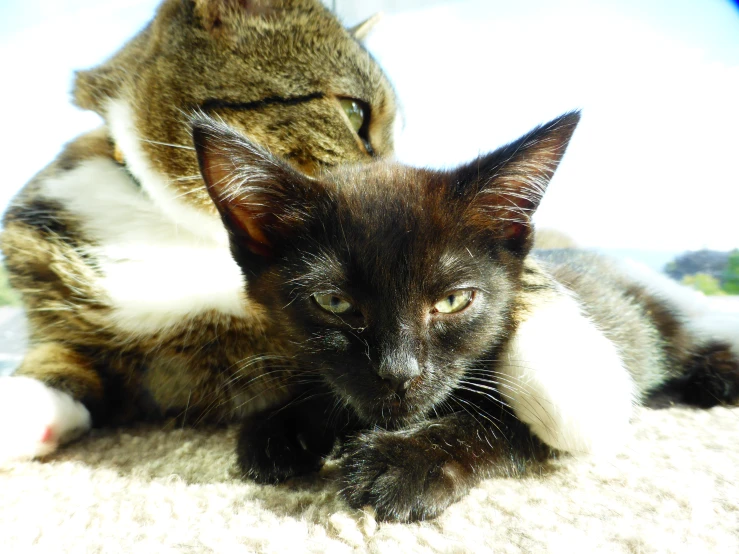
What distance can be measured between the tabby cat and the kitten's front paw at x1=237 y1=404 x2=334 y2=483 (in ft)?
0.32

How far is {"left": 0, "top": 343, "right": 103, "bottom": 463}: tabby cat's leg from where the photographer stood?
27.8 inches

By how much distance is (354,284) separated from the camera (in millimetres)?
643

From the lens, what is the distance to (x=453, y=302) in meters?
0.66

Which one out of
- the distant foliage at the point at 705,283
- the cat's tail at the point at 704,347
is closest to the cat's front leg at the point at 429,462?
the cat's tail at the point at 704,347

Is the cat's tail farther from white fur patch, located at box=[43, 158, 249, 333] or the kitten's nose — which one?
white fur patch, located at box=[43, 158, 249, 333]

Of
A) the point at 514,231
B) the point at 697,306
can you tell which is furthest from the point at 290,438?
the point at 697,306

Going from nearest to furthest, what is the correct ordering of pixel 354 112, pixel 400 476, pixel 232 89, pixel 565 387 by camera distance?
1. pixel 400 476
2. pixel 565 387
3. pixel 232 89
4. pixel 354 112

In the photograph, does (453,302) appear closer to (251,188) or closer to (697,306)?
(251,188)

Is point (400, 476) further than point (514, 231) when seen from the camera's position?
No

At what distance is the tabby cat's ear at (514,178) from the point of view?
67cm

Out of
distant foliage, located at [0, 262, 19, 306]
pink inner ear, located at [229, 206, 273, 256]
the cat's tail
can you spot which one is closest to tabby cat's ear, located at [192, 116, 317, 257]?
pink inner ear, located at [229, 206, 273, 256]

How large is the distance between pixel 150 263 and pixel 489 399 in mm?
613

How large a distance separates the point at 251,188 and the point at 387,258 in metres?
0.21

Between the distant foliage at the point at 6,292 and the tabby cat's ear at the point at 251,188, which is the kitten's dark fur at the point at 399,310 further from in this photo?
the distant foliage at the point at 6,292
